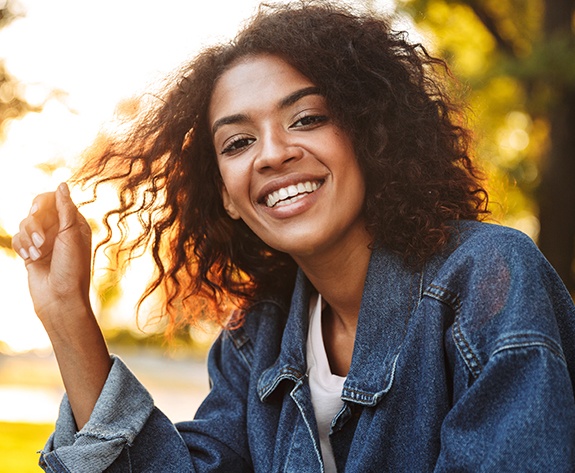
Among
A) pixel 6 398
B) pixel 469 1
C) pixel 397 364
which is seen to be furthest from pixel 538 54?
pixel 6 398

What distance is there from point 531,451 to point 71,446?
1.31 meters

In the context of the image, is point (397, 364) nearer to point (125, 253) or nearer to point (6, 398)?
point (125, 253)

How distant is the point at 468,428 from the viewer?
5.58 feet

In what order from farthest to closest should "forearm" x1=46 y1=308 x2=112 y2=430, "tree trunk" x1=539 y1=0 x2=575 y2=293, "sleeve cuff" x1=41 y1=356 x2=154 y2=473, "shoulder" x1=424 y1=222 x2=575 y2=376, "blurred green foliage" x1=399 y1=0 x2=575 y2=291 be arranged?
"tree trunk" x1=539 y1=0 x2=575 y2=293 → "blurred green foliage" x1=399 y1=0 x2=575 y2=291 → "forearm" x1=46 y1=308 x2=112 y2=430 → "sleeve cuff" x1=41 y1=356 x2=154 y2=473 → "shoulder" x1=424 y1=222 x2=575 y2=376

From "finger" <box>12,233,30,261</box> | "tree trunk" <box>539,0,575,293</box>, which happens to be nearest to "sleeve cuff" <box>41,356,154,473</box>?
"finger" <box>12,233,30,261</box>

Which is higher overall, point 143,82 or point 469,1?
point 469,1

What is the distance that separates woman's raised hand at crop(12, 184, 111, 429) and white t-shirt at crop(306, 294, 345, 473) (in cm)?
65

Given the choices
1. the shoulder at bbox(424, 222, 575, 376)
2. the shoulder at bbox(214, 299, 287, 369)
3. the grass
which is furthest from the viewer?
the grass

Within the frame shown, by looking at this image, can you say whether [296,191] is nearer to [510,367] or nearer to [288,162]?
[288,162]

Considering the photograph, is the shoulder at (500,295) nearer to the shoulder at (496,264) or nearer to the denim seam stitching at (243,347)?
the shoulder at (496,264)

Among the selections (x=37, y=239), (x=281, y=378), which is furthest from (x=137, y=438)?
(x=37, y=239)

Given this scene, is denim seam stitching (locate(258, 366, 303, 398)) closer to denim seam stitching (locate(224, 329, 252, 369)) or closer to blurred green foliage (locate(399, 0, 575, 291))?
denim seam stitching (locate(224, 329, 252, 369))

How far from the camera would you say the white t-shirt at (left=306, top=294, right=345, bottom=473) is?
2248 millimetres

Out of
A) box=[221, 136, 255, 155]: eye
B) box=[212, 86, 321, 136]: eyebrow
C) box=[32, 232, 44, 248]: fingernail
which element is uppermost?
box=[212, 86, 321, 136]: eyebrow
